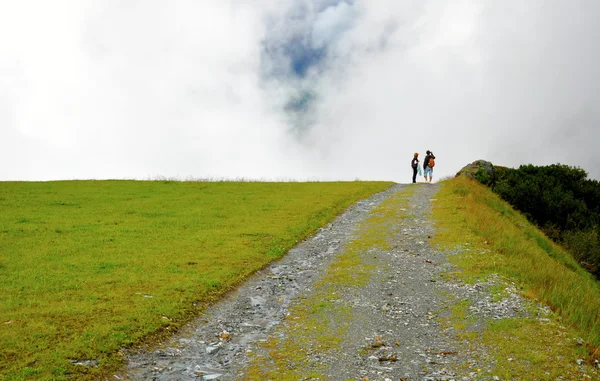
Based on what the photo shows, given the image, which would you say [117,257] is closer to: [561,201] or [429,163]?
[429,163]

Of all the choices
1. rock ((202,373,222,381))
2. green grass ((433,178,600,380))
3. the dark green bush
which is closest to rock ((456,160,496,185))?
the dark green bush

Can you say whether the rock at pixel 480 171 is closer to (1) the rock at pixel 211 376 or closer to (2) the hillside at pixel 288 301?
(2) the hillside at pixel 288 301

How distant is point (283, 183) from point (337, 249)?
31.4 meters

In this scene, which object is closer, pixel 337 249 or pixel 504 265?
pixel 504 265

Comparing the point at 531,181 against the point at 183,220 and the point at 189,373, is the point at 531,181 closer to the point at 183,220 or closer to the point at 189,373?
the point at 183,220

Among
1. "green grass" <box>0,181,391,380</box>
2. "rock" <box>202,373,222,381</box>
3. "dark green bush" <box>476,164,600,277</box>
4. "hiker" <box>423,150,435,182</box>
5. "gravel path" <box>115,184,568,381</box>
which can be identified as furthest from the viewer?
"hiker" <box>423,150,435,182</box>

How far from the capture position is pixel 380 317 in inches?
589

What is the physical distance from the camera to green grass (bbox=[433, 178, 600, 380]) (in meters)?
11.3

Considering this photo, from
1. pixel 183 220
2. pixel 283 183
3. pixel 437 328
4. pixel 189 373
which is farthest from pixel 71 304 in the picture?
pixel 283 183

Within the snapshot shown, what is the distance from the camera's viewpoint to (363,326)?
14.2 m

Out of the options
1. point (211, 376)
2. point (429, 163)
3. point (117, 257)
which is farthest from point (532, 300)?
point (429, 163)

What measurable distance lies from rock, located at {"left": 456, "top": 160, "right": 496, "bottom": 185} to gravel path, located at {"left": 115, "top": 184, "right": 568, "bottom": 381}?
1388 inches

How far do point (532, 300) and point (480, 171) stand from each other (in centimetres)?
4317

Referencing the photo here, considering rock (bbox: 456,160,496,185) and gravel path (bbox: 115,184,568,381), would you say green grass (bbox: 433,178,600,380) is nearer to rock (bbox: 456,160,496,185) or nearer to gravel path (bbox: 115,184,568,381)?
gravel path (bbox: 115,184,568,381)
